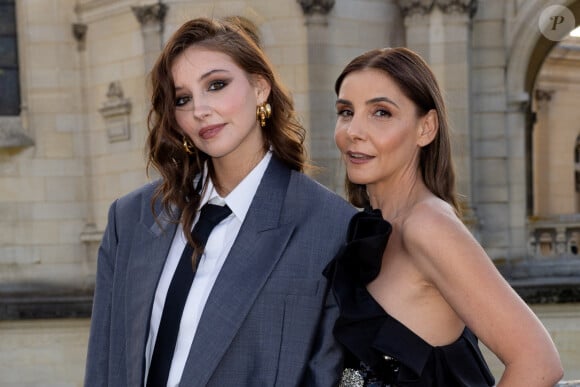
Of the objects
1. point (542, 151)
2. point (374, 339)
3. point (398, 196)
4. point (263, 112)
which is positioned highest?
point (263, 112)

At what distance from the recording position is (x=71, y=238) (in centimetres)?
1029

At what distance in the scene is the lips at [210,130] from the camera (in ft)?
7.25

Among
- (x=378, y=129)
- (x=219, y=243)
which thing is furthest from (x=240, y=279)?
(x=378, y=129)

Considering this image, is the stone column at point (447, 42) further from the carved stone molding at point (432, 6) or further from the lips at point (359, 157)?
the lips at point (359, 157)

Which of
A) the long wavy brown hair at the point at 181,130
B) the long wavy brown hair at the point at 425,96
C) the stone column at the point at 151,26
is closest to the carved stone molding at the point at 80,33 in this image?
the stone column at the point at 151,26

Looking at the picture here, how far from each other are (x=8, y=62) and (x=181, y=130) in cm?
896

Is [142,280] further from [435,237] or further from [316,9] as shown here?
[316,9]

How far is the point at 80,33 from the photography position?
10180mm

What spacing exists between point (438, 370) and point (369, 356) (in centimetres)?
20

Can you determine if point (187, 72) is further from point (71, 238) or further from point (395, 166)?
point (71, 238)

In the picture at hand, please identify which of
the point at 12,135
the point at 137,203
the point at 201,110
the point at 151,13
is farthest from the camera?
the point at 12,135

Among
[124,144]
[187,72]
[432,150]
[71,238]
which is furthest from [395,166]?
[71,238]

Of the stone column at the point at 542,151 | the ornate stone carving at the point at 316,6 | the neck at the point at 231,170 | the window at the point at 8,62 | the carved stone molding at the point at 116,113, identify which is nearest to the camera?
the neck at the point at 231,170

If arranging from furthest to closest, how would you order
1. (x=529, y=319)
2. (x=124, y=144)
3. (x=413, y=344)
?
(x=124, y=144), (x=413, y=344), (x=529, y=319)
